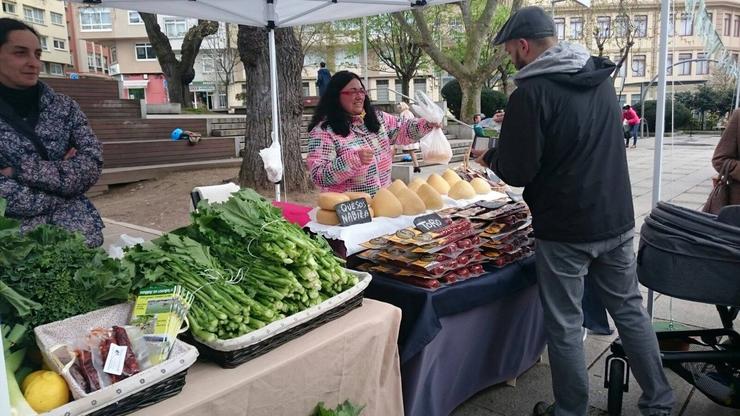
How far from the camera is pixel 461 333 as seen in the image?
244cm

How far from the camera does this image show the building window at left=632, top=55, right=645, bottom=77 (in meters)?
42.7

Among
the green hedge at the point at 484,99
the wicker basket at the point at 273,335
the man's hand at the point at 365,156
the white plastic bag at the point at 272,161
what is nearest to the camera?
the wicker basket at the point at 273,335

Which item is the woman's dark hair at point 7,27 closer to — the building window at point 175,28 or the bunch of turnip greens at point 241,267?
the bunch of turnip greens at point 241,267

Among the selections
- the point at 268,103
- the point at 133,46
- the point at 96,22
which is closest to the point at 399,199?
the point at 268,103

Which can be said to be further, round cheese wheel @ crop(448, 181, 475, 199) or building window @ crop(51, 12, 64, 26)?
building window @ crop(51, 12, 64, 26)

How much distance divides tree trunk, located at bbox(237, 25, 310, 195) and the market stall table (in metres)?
5.70

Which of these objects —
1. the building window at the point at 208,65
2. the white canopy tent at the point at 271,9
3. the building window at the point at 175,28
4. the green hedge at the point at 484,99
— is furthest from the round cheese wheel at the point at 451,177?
the building window at the point at 175,28

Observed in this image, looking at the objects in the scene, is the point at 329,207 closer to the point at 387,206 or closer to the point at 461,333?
the point at 387,206

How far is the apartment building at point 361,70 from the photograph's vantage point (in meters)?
35.0

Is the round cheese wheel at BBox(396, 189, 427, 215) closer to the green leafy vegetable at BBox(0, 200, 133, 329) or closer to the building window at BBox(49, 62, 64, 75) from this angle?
the green leafy vegetable at BBox(0, 200, 133, 329)

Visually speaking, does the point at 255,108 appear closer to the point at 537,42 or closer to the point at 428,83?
the point at 537,42

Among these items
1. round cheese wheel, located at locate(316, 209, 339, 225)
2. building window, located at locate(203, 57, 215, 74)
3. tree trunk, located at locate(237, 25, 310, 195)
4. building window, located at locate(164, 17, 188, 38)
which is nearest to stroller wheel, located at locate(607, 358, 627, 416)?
round cheese wheel, located at locate(316, 209, 339, 225)

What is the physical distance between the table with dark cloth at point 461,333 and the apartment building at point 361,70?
860 inches

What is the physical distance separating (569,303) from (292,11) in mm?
3154
